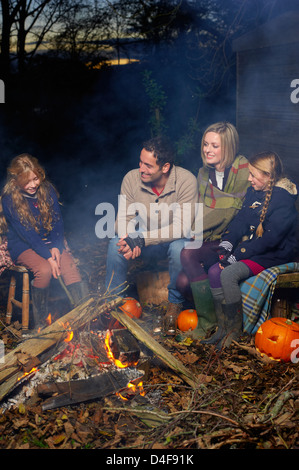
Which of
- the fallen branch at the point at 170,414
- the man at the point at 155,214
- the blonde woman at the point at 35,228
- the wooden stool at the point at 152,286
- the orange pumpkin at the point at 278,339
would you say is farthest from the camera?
the wooden stool at the point at 152,286

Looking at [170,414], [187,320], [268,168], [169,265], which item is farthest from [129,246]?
[170,414]

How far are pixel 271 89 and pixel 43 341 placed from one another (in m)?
4.33

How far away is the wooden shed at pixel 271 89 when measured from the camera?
5.44 meters

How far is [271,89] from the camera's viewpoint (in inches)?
230

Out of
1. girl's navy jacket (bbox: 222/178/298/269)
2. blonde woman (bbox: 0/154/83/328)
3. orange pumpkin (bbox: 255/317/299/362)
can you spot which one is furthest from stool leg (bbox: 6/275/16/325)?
orange pumpkin (bbox: 255/317/299/362)

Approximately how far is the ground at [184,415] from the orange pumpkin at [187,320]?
55 cm

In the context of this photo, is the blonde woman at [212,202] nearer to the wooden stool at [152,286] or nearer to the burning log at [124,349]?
the wooden stool at [152,286]

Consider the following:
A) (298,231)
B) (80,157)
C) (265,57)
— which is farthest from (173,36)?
(298,231)

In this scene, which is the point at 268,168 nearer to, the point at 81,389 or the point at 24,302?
the point at 81,389

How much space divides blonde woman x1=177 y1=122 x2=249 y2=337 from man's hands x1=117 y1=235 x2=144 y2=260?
1.82ft

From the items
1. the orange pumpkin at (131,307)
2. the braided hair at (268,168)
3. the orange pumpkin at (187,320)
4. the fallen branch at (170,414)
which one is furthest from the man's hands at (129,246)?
the fallen branch at (170,414)
